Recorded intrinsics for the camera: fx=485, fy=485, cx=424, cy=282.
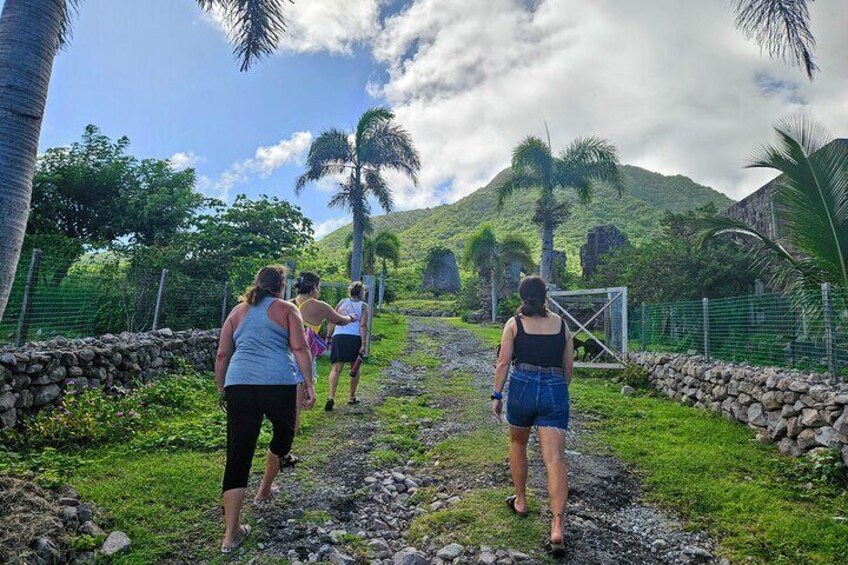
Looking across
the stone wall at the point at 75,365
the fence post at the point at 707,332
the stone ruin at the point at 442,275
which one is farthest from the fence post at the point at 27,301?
the stone ruin at the point at 442,275

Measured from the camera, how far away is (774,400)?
215 inches

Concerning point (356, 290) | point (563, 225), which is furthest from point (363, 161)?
point (563, 225)

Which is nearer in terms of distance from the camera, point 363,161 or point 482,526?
point 482,526

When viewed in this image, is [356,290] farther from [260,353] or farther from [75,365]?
[260,353]

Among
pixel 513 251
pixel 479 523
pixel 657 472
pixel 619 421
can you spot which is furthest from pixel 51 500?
pixel 513 251

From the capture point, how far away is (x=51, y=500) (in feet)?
10.6

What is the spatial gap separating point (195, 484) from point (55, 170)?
16.4m

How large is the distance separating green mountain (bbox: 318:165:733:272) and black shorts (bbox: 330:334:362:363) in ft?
151

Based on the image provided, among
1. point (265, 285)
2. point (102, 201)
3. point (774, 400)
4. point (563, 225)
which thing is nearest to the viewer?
point (265, 285)

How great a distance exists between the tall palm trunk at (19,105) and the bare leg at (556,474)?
11.6 feet

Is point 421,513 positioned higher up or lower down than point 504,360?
lower down

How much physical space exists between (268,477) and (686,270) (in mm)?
13735

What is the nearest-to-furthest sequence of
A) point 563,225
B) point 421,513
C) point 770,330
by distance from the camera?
point 421,513
point 770,330
point 563,225

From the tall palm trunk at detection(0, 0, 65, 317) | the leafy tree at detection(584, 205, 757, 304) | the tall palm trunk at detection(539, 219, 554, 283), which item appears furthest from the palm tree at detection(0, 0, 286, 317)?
the tall palm trunk at detection(539, 219, 554, 283)
